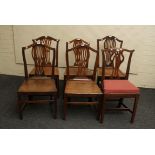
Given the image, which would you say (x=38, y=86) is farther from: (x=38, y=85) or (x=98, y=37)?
(x=98, y=37)

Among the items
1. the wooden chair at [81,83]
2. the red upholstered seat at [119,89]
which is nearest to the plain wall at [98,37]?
the wooden chair at [81,83]

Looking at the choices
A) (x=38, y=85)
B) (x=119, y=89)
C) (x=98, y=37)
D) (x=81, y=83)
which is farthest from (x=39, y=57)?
(x=98, y=37)

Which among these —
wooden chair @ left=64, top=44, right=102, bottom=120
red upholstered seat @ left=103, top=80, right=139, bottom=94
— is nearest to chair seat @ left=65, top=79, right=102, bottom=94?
wooden chair @ left=64, top=44, right=102, bottom=120

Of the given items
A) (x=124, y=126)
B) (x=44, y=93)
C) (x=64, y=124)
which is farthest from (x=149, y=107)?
(x=44, y=93)

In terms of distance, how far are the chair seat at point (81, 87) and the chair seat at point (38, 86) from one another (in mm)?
192

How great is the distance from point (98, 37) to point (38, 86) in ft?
5.36

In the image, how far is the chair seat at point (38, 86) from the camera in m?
2.17

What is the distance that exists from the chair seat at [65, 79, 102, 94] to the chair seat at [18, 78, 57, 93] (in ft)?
0.63

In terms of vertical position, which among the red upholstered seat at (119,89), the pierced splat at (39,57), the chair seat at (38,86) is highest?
the pierced splat at (39,57)

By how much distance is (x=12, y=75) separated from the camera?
13.0 ft

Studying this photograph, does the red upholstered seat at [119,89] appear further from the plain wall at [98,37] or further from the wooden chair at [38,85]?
the plain wall at [98,37]

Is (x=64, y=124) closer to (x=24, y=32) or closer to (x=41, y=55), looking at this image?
(x=41, y=55)

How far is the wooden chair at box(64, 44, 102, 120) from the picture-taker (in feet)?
7.08

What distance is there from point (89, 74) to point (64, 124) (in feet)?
2.70
